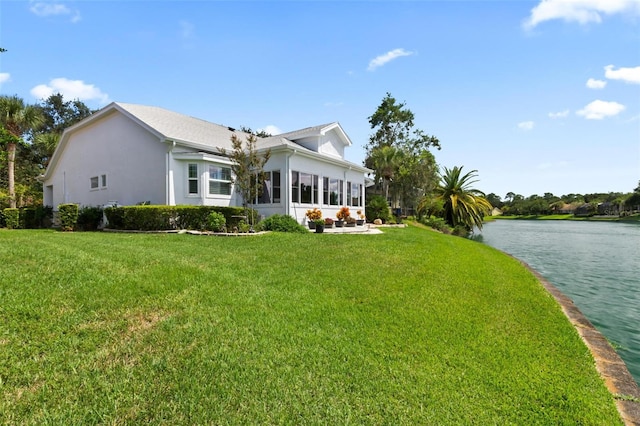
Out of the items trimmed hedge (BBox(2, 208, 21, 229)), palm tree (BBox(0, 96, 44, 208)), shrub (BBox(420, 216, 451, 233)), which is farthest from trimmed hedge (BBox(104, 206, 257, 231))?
shrub (BBox(420, 216, 451, 233))

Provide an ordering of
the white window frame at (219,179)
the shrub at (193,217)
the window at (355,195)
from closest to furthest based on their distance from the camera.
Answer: the shrub at (193,217), the white window frame at (219,179), the window at (355,195)

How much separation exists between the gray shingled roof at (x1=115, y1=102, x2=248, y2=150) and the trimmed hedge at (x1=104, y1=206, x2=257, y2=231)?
3320 millimetres

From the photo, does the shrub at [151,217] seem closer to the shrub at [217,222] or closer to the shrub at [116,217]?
the shrub at [116,217]

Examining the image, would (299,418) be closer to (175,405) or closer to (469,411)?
(175,405)

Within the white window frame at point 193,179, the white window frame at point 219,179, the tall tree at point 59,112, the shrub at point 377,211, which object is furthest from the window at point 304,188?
the tall tree at point 59,112

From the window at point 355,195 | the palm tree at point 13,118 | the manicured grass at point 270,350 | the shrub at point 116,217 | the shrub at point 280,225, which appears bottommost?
the manicured grass at point 270,350

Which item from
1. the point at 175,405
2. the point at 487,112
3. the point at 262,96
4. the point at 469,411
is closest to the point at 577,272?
the point at 487,112

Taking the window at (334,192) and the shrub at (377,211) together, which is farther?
the shrub at (377,211)


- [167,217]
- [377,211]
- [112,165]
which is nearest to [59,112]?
[112,165]

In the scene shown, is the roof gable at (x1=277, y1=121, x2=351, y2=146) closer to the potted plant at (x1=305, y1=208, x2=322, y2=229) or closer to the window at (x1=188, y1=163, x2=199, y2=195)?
the potted plant at (x1=305, y1=208, x2=322, y2=229)

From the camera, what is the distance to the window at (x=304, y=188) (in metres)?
14.8

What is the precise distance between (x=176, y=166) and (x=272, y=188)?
172 inches

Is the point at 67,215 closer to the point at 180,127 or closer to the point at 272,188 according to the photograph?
the point at 180,127

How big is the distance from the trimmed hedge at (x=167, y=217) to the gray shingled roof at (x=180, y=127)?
10.9 feet
